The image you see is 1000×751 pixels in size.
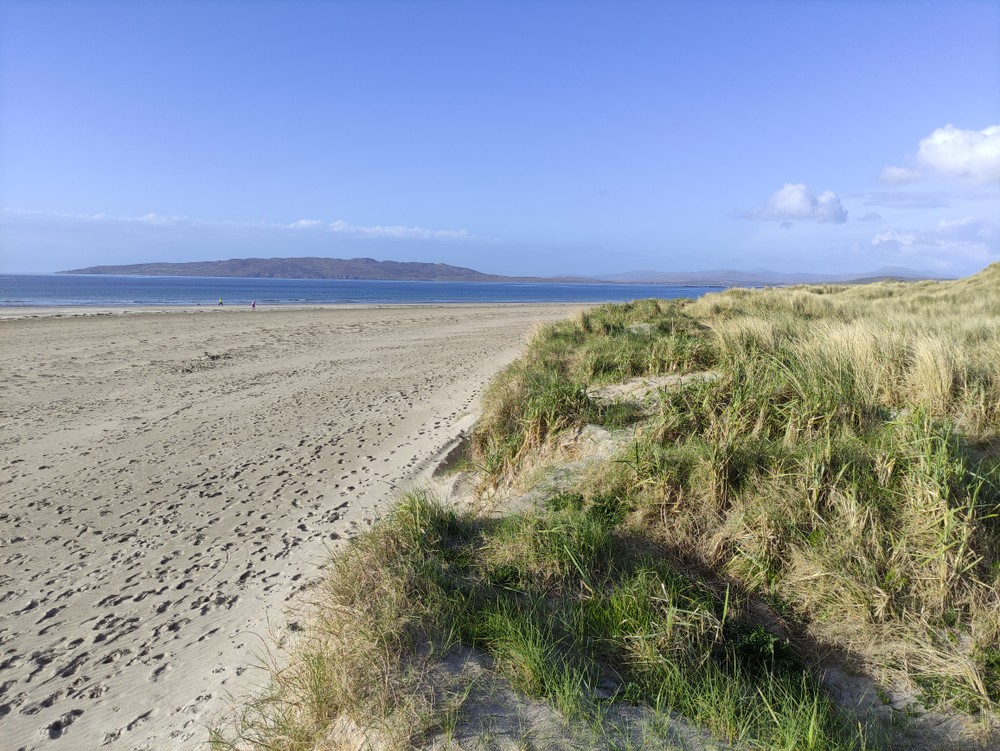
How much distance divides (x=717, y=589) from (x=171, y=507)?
5.94 metres

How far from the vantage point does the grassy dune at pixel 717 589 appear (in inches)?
114

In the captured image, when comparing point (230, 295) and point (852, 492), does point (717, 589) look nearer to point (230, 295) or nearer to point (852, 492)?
point (852, 492)

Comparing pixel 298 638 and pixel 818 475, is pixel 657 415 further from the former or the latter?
pixel 298 638

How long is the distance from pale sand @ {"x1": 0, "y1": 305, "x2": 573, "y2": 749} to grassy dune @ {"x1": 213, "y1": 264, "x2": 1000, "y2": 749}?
1.08 meters

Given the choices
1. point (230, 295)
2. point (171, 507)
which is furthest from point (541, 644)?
point (230, 295)

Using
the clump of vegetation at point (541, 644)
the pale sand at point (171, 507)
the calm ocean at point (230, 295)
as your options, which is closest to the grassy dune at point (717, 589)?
the clump of vegetation at point (541, 644)

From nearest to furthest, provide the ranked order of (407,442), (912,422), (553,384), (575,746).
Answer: (575,746)
(912,422)
(553,384)
(407,442)

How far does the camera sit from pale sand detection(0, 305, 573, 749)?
3791 millimetres

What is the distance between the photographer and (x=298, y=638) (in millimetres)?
3764

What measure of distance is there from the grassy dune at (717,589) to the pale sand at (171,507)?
1080mm

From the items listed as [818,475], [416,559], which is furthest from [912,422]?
[416,559]

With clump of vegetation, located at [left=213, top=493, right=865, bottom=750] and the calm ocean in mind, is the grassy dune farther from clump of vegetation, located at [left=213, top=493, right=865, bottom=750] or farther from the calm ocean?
the calm ocean

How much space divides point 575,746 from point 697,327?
8724 millimetres

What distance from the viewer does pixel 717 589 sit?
3.96 metres
